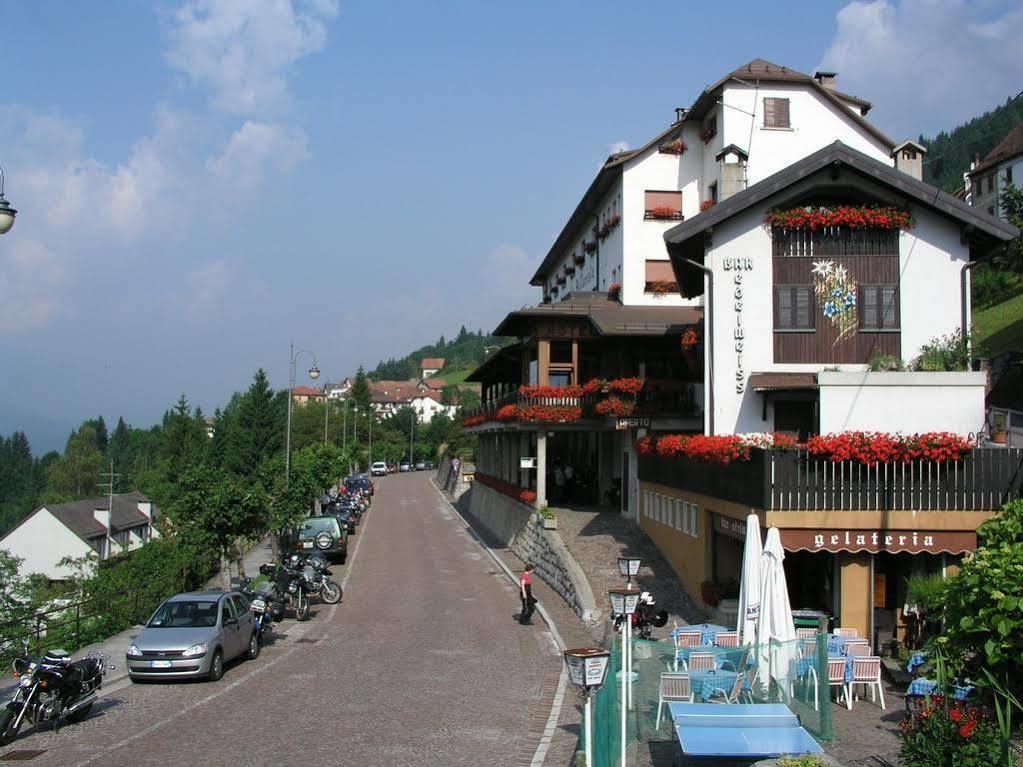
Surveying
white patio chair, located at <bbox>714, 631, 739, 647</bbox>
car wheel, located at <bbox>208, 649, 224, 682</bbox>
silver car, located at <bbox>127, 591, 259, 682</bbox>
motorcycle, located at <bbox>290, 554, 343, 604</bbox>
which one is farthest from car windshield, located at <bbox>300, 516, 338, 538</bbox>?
white patio chair, located at <bbox>714, 631, 739, 647</bbox>

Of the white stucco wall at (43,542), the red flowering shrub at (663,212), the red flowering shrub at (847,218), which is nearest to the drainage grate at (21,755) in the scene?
the red flowering shrub at (847,218)

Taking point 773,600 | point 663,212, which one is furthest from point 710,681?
point 663,212

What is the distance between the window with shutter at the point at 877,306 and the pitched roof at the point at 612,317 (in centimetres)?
1062

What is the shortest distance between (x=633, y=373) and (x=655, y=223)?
303 inches

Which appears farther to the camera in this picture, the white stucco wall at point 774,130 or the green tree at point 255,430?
the green tree at point 255,430

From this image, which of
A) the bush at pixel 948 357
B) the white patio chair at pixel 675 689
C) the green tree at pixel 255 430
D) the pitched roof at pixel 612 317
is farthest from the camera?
the green tree at pixel 255 430

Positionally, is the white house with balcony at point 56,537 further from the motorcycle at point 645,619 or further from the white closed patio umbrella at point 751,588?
the white closed patio umbrella at point 751,588

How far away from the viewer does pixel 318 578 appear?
26.2 meters

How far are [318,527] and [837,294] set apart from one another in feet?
69.9

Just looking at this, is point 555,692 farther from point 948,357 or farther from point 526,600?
point 948,357

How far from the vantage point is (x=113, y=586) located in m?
25.7

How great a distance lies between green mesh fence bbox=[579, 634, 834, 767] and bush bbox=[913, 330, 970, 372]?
36.2 feet

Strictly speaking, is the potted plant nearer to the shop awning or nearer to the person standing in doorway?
the person standing in doorway

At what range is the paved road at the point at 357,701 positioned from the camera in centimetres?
1201
